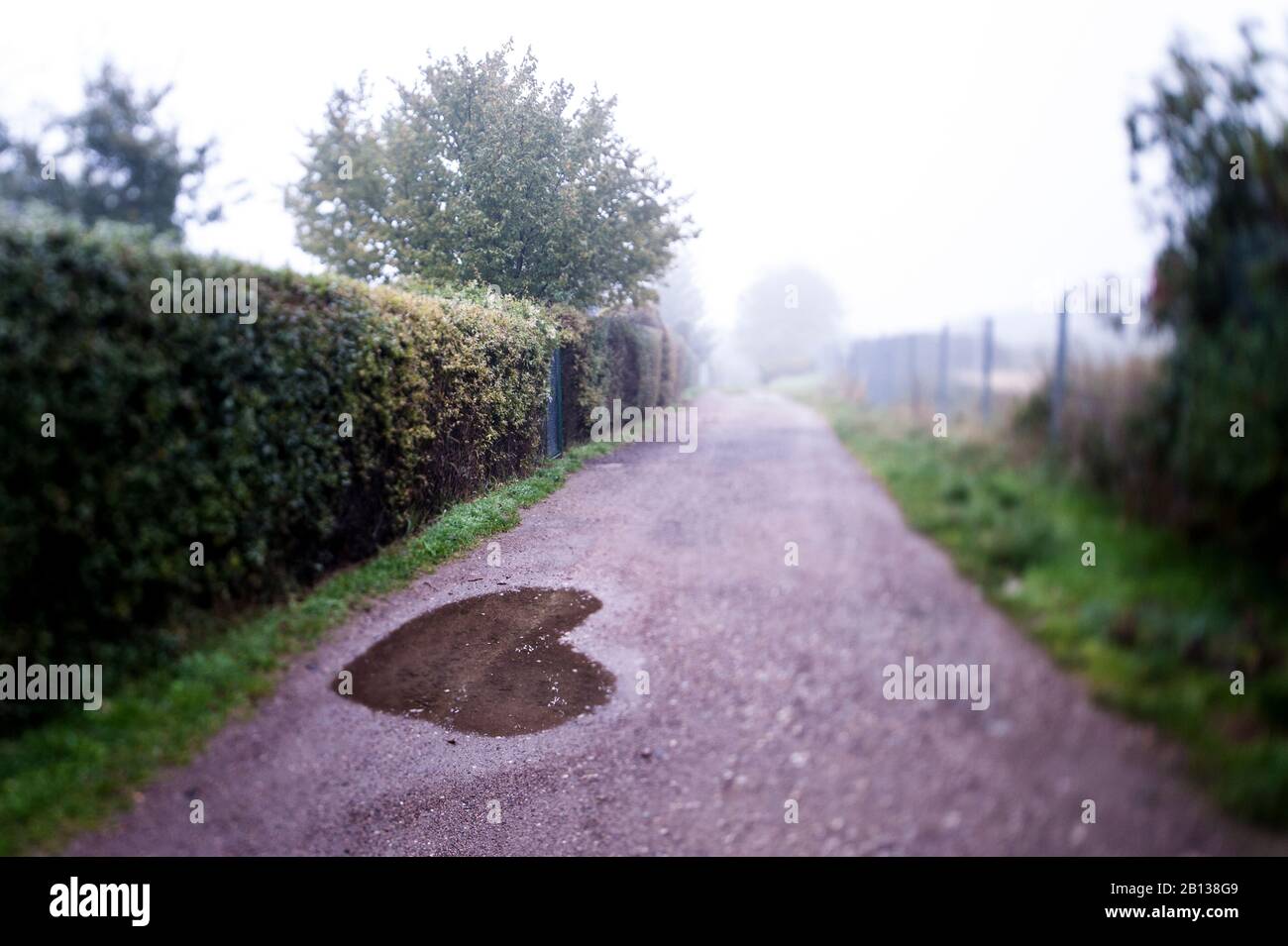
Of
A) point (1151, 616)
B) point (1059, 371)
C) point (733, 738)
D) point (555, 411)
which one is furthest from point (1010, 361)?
point (555, 411)

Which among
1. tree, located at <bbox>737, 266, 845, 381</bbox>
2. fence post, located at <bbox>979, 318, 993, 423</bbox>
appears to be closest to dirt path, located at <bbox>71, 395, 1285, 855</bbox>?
fence post, located at <bbox>979, 318, 993, 423</bbox>

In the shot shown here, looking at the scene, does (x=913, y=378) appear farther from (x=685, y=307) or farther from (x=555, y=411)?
(x=685, y=307)

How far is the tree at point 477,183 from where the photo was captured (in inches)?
185

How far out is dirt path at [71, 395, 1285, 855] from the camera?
6.66ft

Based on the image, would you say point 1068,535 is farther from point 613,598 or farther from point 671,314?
point 671,314

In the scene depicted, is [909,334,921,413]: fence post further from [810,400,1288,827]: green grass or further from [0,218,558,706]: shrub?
[0,218,558,706]: shrub

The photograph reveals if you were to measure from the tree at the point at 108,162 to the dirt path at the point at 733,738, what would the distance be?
241 centimetres

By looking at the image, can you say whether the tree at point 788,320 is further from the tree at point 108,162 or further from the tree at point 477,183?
the tree at point 108,162

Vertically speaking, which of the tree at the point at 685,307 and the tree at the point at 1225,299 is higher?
the tree at the point at 685,307

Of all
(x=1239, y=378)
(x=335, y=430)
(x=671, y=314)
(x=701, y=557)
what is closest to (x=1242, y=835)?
(x=1239, y=378)
